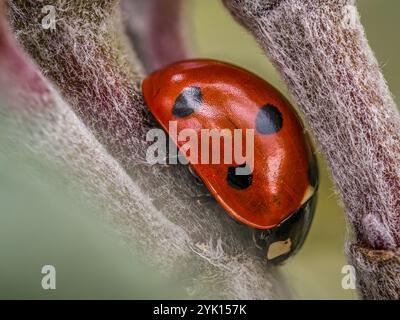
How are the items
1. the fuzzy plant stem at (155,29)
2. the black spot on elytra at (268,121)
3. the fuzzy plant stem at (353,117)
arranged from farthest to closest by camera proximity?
1. the fuzzy plant stem at (155,29)
2. the black spot on elytra at (268,121)
3. the fuzzy plant stem at (353,117)

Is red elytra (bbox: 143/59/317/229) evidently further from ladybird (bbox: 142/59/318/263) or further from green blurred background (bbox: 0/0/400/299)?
green blurred background (bbox: 0/0/400/299)

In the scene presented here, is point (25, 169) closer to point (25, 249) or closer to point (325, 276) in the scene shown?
point (25, 249)

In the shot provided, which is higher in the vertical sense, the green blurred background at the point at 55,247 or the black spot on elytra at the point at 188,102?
the black spot on elytra at the point at 188,102

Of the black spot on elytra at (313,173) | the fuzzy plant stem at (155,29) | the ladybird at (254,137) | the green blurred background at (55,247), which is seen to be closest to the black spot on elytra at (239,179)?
the ladybird at (254,137)

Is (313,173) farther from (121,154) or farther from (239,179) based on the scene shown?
(121,154)

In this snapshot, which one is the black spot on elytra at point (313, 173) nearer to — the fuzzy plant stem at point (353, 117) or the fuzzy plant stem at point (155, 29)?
the fuzzy plant stem at point (353, 117)

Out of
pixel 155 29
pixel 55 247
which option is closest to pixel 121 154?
pixel 55 247

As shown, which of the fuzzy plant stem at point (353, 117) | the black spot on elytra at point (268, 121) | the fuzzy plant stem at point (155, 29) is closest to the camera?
the fuzzy plant stem at point (353, 117)
